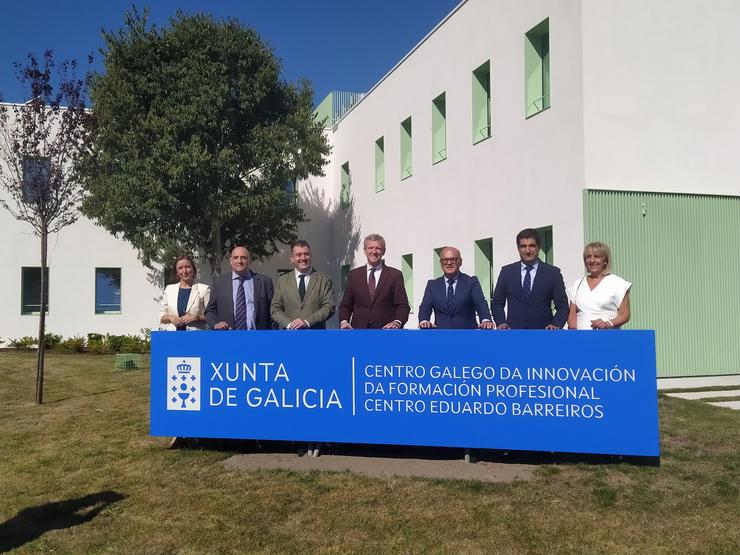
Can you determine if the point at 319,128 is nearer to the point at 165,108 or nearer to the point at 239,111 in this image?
the point at 239,111

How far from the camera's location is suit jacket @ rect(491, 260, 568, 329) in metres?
6.18

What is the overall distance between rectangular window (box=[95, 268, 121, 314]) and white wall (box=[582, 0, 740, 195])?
706 inches

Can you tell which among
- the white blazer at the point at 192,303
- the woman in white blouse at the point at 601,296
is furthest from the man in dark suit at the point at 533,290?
the white blazer at the point at 192,303

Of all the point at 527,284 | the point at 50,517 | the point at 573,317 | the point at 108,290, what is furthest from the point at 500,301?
the point at 108,290

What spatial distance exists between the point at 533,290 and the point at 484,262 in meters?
8.29

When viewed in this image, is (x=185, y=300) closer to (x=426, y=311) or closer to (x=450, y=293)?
(x=426, y=311)

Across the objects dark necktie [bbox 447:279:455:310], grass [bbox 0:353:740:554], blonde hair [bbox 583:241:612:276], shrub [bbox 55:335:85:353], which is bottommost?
grass [bbox 0:353:740:554]

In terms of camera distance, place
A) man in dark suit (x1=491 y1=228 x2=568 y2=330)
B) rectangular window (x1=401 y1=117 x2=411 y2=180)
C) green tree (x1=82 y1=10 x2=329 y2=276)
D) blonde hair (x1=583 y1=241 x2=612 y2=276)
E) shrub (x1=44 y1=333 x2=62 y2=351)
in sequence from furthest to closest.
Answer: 1. shrub (x1=44 y1=333 x2=62 y2=351)
2. rectangular window (x1=401 y1=117 x2=411 y2=180)
3. green tree (x1=82 y1=10 x2=329 y2=276)
4. man in dark suit (x1=491 y1=228 x2=568 y2=330)
5. blonde hair (x1=583 y1=241 x2=612 y2=276)

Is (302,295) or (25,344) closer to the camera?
(302,295)

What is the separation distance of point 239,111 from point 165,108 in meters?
2.08

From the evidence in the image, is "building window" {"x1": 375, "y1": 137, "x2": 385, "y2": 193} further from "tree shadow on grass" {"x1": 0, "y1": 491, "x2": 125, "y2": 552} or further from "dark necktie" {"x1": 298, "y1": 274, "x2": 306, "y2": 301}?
"tree shadow on grass" {"x1": 0, "y1": 491, "x2": 125, "y2": 552}

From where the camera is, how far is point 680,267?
11258mm

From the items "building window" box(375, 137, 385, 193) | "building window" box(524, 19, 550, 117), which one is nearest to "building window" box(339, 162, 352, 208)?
"building window" box(375, 137, 385, 193)

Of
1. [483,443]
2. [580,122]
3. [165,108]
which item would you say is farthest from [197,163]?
[483,443]
